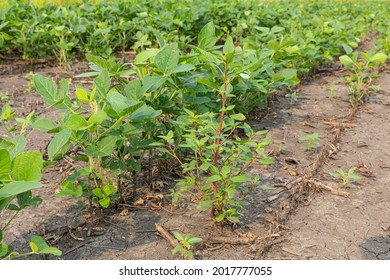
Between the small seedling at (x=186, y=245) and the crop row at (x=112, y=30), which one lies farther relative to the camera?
the crop row at (x=112, y=30)

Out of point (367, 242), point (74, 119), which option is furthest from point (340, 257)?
point (74, 119)

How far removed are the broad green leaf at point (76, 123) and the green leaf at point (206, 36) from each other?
970mm

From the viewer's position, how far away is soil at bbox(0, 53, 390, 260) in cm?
202

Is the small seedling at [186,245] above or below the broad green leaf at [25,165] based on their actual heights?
below

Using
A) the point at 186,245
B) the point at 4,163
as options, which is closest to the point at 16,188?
the point at 4,163

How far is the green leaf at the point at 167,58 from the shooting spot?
7.04 feet

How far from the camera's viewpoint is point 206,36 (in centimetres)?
254

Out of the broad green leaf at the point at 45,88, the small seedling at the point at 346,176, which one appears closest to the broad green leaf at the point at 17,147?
the broad green leaf at the point at 45,88

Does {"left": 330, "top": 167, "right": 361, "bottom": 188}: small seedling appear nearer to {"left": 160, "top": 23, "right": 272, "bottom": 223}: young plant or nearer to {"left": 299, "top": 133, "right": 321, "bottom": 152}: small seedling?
{"left": 299, "top": 133, "right": 321, "bottom": 152}: small seedling

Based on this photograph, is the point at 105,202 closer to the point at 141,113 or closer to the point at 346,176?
the point at 141,113

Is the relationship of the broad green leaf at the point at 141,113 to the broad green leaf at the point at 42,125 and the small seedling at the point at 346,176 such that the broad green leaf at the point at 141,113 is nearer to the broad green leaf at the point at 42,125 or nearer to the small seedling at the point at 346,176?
the broad green leaf at the point at 42,125

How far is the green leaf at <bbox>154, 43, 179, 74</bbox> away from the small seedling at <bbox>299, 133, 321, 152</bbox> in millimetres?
1229

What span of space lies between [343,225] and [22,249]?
1445 mm

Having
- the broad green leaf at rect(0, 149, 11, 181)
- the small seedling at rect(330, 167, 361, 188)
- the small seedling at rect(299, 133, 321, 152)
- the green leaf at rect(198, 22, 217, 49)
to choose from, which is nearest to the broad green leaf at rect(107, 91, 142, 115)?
the broad green leaf at rect(0, 149, 11, 181)
